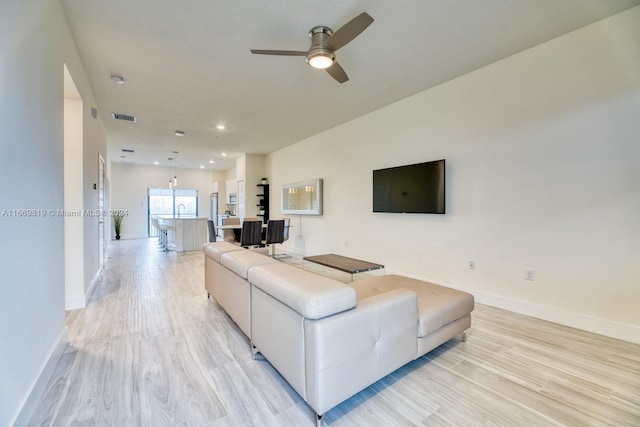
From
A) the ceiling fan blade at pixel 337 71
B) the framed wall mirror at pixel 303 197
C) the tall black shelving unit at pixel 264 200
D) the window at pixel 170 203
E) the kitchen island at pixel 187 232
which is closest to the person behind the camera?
the ceiling fan blade at pixel 337 71

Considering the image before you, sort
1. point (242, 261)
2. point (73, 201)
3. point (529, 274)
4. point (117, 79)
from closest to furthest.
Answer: point (242, 261) < point (529, 274) < point (73, 201) < point (117, 79)

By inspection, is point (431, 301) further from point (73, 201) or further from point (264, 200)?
point (264, 200)

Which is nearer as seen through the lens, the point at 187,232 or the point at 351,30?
the point at 351,30

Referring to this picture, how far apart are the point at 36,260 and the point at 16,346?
21.6 inches

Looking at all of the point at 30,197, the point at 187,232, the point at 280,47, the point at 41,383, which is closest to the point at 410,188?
the point at 280,47

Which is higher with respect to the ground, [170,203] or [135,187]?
[135,187]

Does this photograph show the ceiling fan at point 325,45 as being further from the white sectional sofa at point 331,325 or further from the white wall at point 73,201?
the white wall at point 73,201

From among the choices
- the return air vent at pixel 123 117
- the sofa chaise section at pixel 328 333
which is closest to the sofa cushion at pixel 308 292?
the sofa chaise section at pixel 328 333

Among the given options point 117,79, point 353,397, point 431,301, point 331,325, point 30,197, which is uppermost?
point 117,79

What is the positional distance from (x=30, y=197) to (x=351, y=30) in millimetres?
2476

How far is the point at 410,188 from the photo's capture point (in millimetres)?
3953

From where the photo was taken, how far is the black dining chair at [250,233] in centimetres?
534

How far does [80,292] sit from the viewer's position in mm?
3133

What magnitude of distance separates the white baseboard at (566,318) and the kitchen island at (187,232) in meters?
7.00
